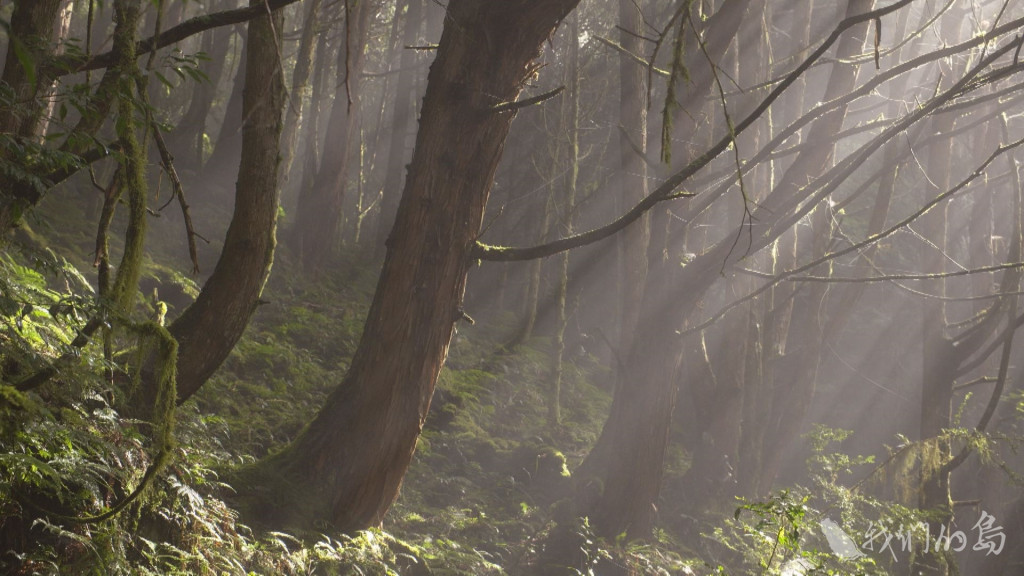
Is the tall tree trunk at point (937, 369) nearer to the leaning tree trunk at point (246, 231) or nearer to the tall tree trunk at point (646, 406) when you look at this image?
the tall tree trunk at point (646, 406)

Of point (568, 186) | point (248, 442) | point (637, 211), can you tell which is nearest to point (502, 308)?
point (568, 186)

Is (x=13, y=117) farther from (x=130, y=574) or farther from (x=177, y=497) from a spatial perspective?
(x=130, y=574)

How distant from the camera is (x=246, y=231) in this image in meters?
3.81

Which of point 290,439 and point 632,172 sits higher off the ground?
point 632,172

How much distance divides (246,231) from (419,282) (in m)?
1.04

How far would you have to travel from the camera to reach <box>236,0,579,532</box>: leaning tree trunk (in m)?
4.23

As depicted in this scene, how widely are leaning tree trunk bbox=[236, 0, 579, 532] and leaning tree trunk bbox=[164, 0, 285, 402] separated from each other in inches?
32.3

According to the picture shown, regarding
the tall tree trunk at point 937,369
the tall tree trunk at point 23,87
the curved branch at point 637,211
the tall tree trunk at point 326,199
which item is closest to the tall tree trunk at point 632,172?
the tall tree trunk at point 937,369

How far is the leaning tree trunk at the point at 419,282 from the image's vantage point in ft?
13.9

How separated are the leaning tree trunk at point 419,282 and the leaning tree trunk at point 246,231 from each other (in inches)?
32.3

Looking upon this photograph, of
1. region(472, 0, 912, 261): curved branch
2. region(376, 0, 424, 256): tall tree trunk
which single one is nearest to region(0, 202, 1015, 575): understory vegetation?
region(376, 0, 424, 256): tall tree trunk

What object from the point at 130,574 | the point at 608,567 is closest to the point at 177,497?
the point at 130,574

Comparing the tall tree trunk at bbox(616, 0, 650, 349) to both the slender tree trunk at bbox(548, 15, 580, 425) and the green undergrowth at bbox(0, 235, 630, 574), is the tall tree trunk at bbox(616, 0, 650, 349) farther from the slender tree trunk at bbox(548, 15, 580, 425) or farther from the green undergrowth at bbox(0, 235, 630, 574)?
the slender tree trunk at bbox(548, 15, 580, 425)
